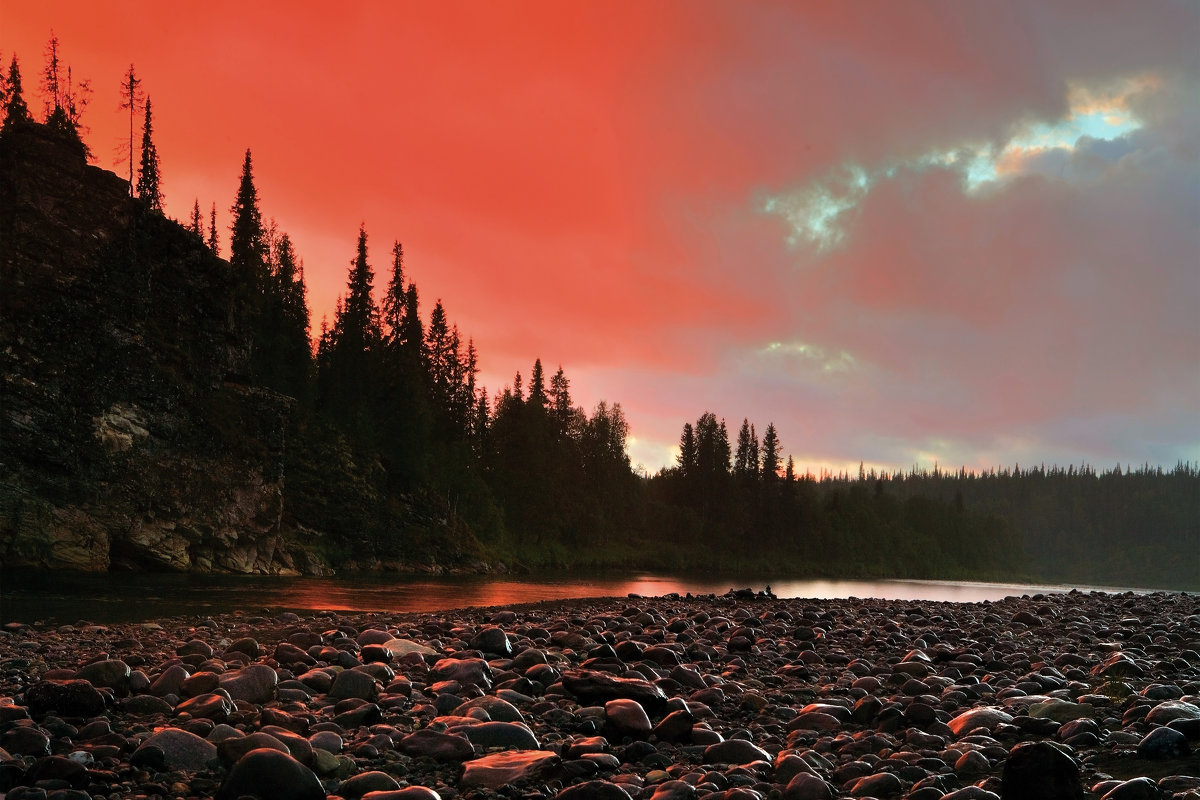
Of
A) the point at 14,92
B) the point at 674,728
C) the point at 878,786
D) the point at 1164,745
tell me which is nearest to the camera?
the point at 878,786

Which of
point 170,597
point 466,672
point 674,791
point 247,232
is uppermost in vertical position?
point 247,232

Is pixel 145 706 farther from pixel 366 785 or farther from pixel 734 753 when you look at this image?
pixel 734 753

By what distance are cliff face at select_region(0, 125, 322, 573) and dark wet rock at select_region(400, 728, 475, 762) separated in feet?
105

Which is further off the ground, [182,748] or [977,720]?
[182,748]

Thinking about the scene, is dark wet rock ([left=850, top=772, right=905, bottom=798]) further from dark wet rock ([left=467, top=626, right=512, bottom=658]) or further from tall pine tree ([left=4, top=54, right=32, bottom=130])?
tall pine tree ([left=4, top=54, right=32, bottom=130])

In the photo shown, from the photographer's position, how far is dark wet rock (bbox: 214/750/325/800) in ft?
14.1

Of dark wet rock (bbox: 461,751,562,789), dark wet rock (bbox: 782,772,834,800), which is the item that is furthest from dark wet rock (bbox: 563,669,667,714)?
dark wet rock (bbox: 782,772,834,800)

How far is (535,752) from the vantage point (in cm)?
523

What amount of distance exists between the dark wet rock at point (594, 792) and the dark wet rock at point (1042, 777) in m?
2.32

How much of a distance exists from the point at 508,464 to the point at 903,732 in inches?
3053

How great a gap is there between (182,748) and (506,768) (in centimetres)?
221

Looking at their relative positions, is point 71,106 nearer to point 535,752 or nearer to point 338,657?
point 338,657

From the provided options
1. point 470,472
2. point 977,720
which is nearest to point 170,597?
point 977,720

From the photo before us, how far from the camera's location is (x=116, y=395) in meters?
35.2
